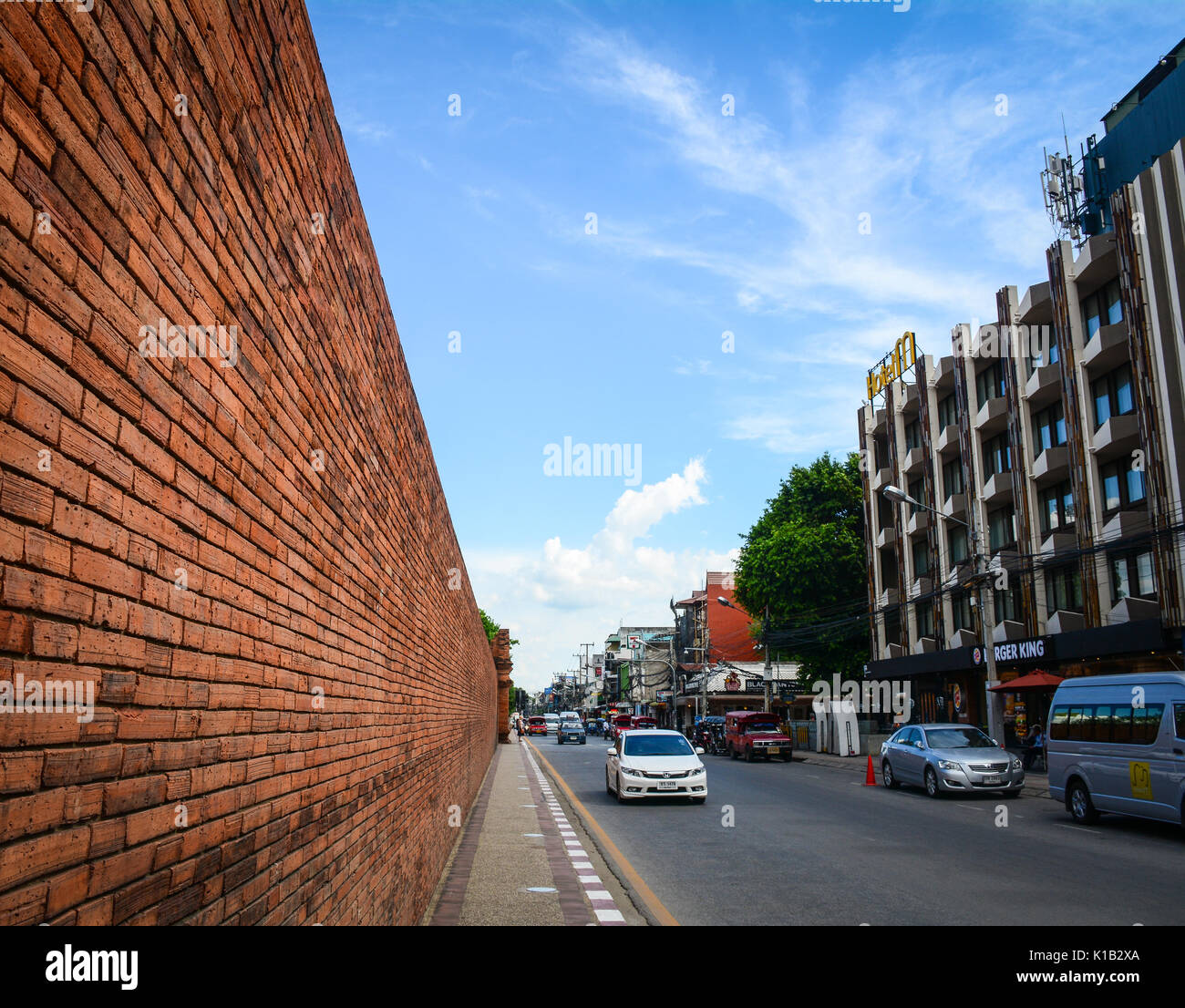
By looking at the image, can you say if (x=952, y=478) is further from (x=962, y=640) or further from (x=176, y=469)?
(x=176, y=469)

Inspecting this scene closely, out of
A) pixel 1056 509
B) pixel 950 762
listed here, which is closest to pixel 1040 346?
pixel 1056 509

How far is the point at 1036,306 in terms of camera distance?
32531mm

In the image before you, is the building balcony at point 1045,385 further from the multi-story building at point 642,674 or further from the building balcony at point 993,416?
the multi-story building at point 642,674

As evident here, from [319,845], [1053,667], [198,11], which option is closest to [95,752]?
[198,11]

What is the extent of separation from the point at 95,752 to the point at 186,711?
0.56 meters

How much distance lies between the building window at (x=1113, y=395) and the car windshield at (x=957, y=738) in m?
11.4

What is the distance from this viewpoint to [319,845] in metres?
4.55

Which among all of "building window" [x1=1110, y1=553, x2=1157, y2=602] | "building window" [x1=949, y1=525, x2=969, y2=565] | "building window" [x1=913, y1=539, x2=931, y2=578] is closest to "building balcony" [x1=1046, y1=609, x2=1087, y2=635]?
"building window" [x1=1110, y1=553, x2=1157, y2=602]

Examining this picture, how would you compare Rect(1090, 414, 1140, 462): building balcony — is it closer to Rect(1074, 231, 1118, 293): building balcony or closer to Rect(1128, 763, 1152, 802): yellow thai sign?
Rect(1074, 231, 1118, 293): building balcony

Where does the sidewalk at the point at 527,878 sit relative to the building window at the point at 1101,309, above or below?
below

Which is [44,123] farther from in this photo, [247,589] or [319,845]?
[319,845]

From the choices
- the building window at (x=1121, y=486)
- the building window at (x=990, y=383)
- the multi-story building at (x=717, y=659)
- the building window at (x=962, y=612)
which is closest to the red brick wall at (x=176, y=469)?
the building window at (x=1121, y=486)

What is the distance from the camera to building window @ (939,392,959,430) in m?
40.0

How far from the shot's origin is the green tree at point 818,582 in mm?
49156
